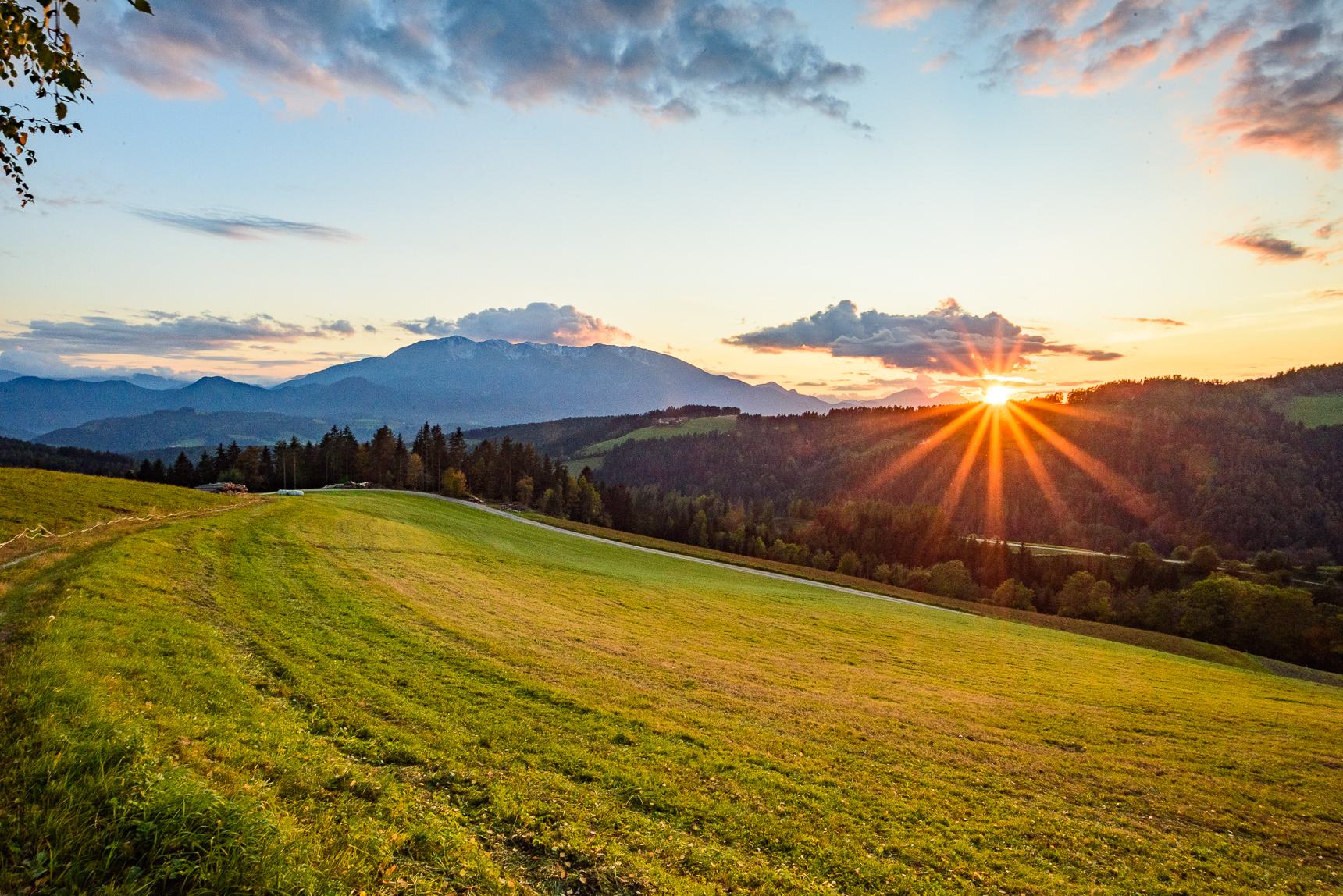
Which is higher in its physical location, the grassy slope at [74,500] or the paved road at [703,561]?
the grassy slope at [74,500]

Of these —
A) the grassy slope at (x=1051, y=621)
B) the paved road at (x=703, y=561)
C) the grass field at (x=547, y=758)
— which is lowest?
the grassy slope at (x=1051, y=621)

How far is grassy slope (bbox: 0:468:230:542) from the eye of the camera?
24.4 metres

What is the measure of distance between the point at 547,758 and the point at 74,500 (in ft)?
110

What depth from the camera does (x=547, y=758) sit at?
10.8 m

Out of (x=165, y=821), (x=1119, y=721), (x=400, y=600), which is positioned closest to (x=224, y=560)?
(x=400, y=600)

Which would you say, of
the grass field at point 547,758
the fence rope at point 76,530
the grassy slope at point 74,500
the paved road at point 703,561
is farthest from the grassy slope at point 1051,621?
the fence rope at point 76,530

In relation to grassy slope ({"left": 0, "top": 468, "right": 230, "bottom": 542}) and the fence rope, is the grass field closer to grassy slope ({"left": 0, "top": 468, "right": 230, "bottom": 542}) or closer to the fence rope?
grassy slope ({"left": 0, "top": 468, "right": 230, "bottom": 542})

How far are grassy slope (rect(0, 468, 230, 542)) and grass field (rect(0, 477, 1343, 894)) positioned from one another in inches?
72.0

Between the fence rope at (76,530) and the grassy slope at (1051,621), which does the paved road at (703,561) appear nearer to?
the grassy slope at (1051,621)

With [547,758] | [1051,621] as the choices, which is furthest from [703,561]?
[547,758]

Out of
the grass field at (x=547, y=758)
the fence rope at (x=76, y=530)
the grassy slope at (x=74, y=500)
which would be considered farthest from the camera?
the grassy slope at (x=74, y=500)

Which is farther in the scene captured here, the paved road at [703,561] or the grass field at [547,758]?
the paved road at [703,561]

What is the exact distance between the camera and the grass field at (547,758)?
5879 millimetres

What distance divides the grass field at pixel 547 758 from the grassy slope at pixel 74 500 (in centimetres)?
183
